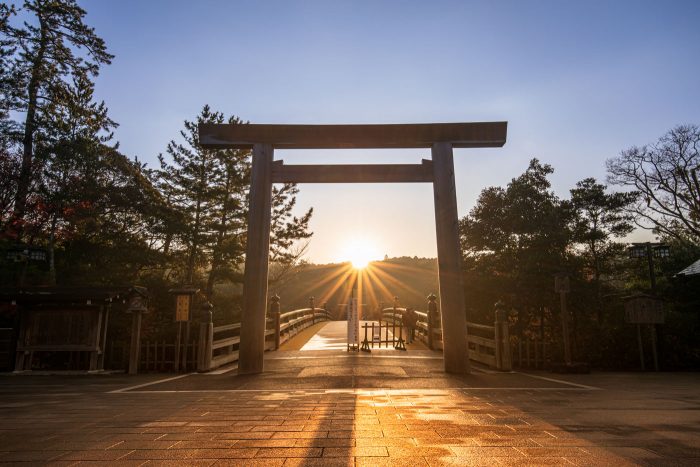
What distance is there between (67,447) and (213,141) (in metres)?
7.28

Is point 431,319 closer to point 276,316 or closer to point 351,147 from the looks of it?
point 276,316

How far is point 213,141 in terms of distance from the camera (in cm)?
934

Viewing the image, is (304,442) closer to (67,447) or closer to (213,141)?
(67,447)

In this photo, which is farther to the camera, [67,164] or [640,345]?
[67,164]

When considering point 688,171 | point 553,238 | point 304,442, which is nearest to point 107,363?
point 304,442

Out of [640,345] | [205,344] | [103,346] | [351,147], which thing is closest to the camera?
[351,147]

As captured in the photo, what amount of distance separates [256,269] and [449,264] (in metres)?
4.22

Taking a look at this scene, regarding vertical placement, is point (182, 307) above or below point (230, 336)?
above

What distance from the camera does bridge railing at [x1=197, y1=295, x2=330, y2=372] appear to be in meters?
9.65

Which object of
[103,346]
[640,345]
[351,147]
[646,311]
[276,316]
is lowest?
[103,346]

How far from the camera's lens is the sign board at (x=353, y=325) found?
12180 mm

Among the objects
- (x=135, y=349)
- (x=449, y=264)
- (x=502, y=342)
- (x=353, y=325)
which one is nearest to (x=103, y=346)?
(x=135, y=349)

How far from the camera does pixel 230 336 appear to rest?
14.6 meters

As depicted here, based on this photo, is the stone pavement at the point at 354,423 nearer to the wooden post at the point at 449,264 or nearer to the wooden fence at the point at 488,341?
the wooden post at the point at 449,264
